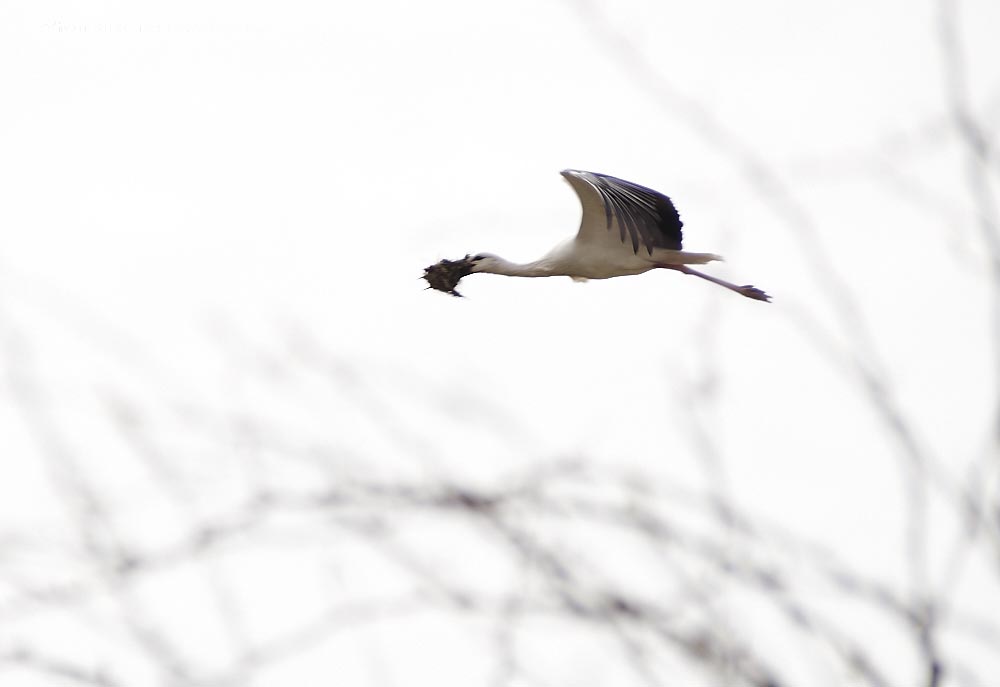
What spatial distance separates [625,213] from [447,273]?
47 centimetres

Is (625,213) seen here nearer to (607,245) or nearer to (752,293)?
(607,245)

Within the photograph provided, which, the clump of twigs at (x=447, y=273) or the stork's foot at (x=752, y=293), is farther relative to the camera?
the stork's foot at (x=752, y=293)

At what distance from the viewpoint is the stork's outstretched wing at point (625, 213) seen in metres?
3.44

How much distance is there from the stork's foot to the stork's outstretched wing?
0.31 metres

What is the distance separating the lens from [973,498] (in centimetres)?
410

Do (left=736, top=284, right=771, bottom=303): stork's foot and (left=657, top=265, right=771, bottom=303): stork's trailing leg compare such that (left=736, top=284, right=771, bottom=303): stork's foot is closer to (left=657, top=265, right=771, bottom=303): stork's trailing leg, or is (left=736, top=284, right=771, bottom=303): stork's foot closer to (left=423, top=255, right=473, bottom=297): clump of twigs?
(left=657, top=265, right=771, bottom=303): stork's trailing leg

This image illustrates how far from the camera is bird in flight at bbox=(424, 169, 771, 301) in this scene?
3.30 m

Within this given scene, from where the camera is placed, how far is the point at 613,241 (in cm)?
339

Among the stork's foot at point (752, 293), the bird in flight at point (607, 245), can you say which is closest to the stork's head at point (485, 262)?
the bird in flight at point (607, 245)

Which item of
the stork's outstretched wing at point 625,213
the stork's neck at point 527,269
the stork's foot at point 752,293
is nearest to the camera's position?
the stork's neck at point 527,269

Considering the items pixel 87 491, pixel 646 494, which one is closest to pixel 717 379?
pixel 646 494

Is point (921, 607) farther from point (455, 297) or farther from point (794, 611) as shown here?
point (455, 297)

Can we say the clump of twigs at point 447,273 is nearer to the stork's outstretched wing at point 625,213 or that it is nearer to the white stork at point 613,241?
the white stork at point 613,241

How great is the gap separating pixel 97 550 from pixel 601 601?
1.52 m
